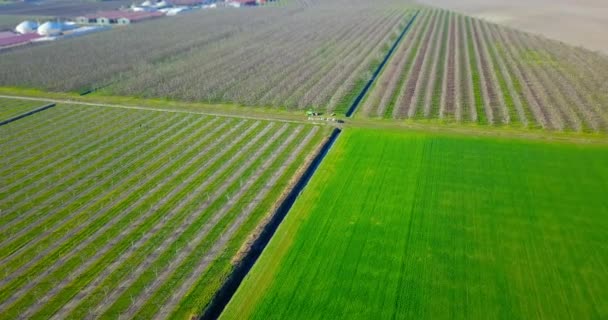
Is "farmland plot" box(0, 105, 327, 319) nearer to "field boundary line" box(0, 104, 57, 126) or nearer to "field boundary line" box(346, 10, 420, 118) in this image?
"field boundary line" box(0, 104, 57, 126)

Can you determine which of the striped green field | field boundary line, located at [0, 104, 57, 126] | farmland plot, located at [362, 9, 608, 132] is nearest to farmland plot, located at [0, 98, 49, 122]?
the striped green field

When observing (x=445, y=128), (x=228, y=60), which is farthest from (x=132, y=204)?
(x=228, y=60)

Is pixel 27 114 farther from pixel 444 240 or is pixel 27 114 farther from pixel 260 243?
pixel 444 240

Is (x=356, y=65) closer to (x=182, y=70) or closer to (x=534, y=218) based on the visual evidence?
(x=182, y=70)

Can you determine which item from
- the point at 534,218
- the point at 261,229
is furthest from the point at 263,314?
the point at 534,218

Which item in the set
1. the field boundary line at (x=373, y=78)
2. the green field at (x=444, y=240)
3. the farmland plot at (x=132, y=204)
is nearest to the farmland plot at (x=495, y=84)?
Result: the field boundary line at (x=373, y=78)

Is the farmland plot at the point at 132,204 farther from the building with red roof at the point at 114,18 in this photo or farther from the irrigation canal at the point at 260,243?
the building with red roof at the point at 114,18
